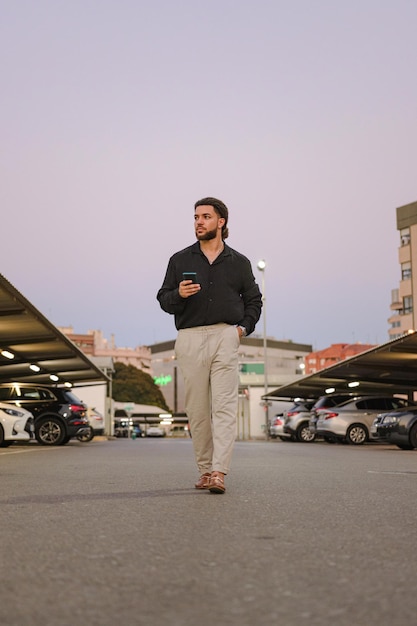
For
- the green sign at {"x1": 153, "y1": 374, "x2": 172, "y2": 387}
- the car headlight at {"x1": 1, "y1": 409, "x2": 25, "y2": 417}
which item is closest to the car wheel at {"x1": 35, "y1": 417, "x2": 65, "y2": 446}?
the car headlight at {"x1": 1, "y1": 409, "x2": 25, "y2": 417}

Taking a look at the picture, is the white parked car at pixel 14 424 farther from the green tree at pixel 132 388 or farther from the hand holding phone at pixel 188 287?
the green tree at pixel 132 388

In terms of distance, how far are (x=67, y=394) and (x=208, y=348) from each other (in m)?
19.2

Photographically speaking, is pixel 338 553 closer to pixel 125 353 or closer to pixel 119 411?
pixel 119 411

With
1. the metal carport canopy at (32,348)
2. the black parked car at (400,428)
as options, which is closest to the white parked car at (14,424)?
the metal carport canopy at (32,348)

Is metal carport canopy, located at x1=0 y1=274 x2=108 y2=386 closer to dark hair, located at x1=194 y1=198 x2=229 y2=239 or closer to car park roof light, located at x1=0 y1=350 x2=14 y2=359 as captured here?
car park roof light, located at x1=0 y1=350 x2=14 y2=359

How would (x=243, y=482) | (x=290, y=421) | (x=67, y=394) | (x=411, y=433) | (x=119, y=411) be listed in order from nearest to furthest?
1. (x=243, y=482)
2. (x=411, y=433)
3. (x=67, y=394)
4. (x=290, y=421)
5. (x=119, y=411)

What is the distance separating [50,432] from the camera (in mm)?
25875

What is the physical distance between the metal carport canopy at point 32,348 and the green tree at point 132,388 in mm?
75758

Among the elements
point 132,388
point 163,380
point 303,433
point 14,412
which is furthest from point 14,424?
point 163,380

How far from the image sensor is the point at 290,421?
3903 cm

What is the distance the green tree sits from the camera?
12112 cm

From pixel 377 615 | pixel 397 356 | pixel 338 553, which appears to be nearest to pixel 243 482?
pixel 338 553

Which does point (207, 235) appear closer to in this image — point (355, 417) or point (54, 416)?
point (54, 416)

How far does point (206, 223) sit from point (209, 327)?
0.85 m
